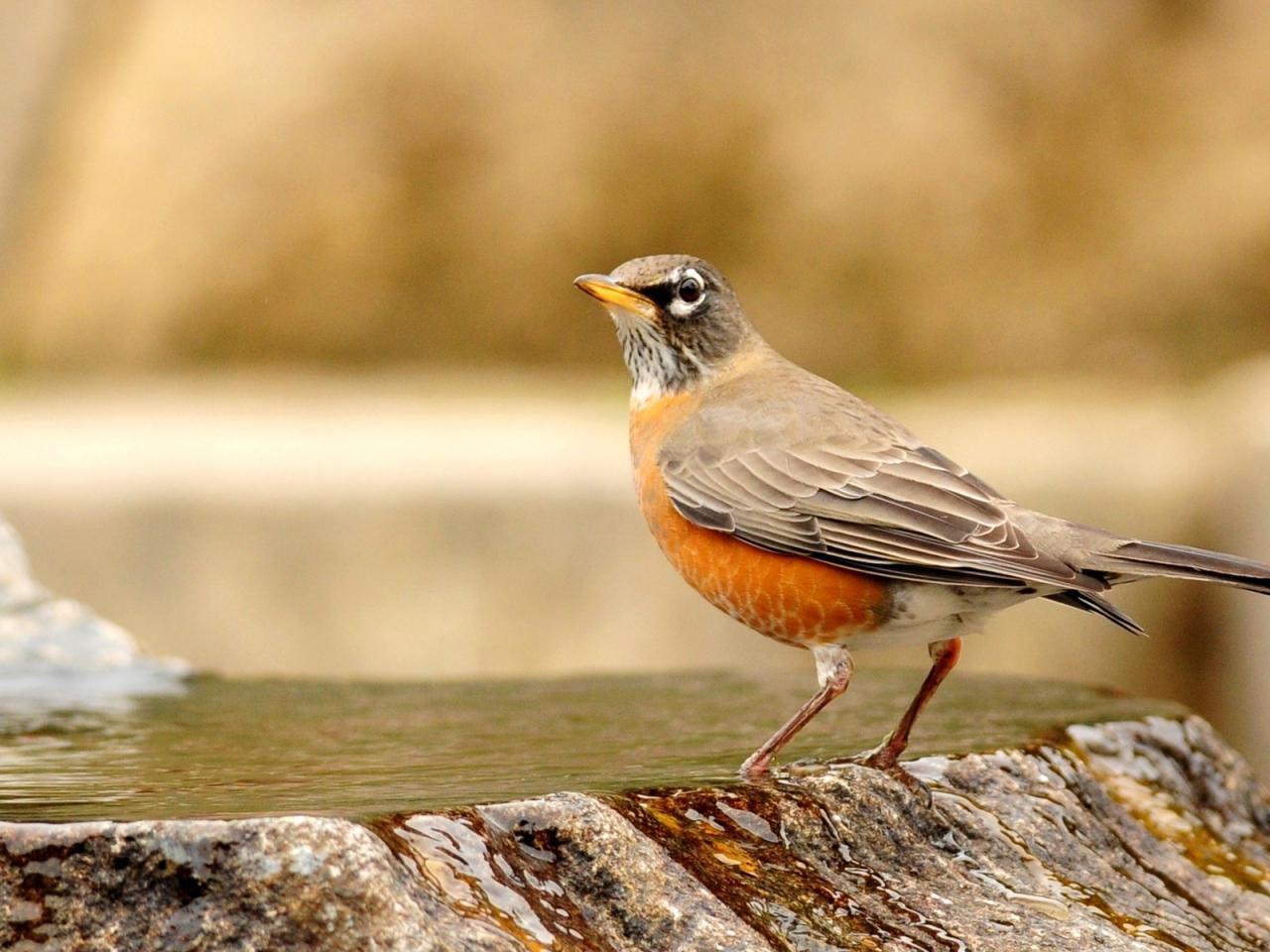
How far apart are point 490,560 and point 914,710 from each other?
7642 mm

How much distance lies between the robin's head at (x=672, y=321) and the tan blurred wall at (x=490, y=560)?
5.98 m

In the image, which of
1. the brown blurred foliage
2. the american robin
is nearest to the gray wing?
the american robin

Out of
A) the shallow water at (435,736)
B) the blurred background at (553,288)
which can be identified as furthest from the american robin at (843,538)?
the blurred background at (553,288)

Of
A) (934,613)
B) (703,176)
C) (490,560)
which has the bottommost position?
(490,560)

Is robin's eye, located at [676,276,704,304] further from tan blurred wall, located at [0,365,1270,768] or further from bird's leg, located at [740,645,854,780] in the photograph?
tan blurred wall, located at [0,365,1270,768]

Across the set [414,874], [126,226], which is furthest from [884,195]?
[414,874]

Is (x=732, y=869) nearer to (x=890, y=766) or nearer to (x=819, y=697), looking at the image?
(x=890, y=766)

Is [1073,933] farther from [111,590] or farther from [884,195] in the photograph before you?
[884,195]

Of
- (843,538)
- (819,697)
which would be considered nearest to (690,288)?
(843,538)

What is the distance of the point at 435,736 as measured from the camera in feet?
17.2

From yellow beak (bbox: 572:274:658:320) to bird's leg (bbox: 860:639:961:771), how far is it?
1.53m

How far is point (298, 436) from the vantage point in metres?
13.2

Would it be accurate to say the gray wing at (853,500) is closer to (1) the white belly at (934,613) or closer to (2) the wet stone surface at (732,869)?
(1) the white belly at (934,613)

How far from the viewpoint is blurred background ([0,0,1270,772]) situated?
41.1ft
